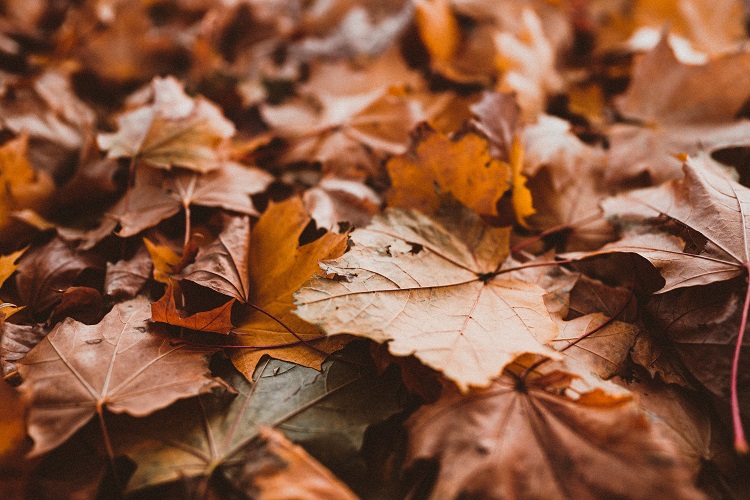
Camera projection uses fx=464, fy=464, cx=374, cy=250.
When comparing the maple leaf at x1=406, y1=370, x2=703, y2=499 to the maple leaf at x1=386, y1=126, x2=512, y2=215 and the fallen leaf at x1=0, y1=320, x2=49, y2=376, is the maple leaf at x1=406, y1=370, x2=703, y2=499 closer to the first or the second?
the maple leaf at x1=386, y1=126, x2=512, y2=215

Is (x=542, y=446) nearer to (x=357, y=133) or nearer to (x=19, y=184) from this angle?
(x=357, y=133)

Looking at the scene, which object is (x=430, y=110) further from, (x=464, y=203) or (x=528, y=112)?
(x=464, y=203)

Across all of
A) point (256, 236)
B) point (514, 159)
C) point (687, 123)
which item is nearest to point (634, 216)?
point (514, 159)

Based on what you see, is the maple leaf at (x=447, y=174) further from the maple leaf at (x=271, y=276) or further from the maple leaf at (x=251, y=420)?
the maple leaf at (x=251, y=420)

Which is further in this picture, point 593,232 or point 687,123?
point 687,123

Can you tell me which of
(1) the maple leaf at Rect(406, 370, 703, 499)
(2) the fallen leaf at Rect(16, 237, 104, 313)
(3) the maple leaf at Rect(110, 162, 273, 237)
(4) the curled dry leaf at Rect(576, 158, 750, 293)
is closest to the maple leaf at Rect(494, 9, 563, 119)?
(4) the curled dry leaf at Rect(576, 158, 750, 293)
